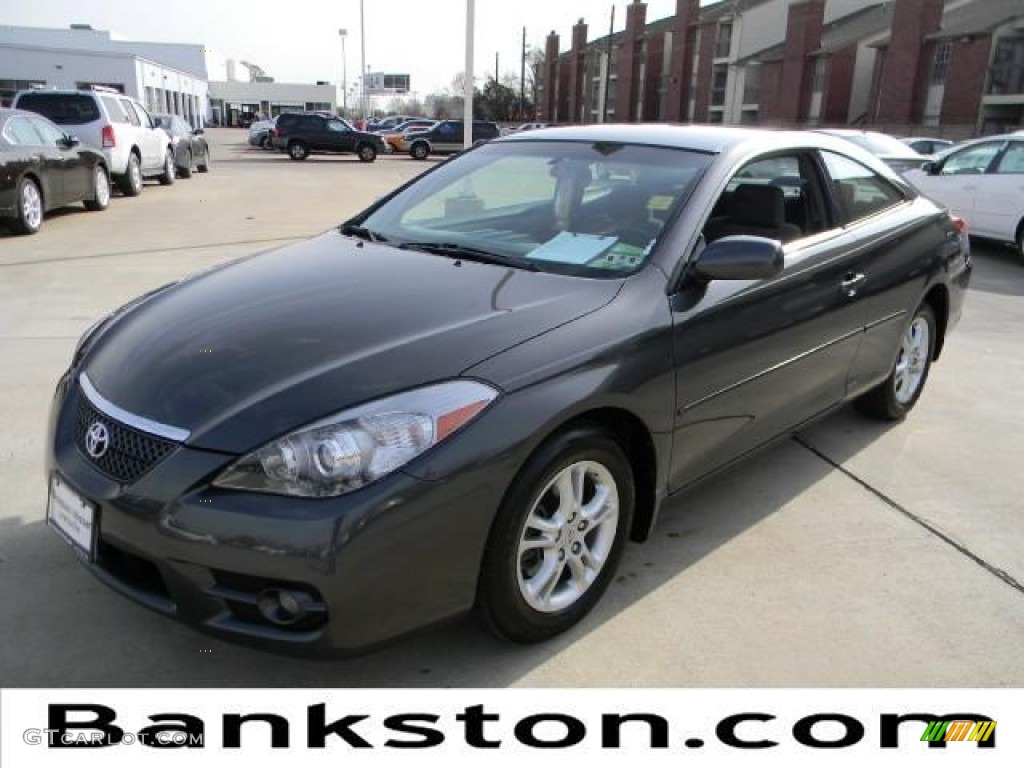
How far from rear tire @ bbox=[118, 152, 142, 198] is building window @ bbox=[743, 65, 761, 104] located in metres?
41.7

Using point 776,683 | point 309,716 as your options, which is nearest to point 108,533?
point 309,716

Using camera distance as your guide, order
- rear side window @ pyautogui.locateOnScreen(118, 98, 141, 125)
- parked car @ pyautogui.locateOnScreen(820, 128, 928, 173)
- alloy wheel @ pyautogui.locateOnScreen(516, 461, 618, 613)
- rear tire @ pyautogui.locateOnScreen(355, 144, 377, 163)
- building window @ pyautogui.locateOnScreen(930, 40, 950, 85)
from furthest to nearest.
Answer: building window @ pyautogui.locateOnScreen(930, 40, 950, 85) → rear tire @ pyautogui.locateOnScreen(355, 144, 377, 163) → rear side window @ pyautogui.locateOnScreen(118, 98, 141, 125) → parked car @ pyautogui.locateOnScreen(820, 128, 928, 173) → alloy wheel @ pyautogui.locateOnScreen(516, 461, 618, 613)

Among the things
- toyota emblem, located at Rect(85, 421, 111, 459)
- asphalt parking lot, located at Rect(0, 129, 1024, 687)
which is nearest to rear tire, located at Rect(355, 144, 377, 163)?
asphalt parking lot, located at Rect(0, 129, 1024, 687)

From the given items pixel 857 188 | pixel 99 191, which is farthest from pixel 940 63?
pixel 857 188

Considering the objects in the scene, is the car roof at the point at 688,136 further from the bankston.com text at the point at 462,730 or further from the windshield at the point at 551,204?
the bankston.com text at the point at 462,730

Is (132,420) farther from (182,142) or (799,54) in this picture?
(799,54)

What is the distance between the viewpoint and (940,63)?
36812 mm

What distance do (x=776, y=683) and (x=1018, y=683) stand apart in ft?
2.48

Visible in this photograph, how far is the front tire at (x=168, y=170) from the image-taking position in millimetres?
17250

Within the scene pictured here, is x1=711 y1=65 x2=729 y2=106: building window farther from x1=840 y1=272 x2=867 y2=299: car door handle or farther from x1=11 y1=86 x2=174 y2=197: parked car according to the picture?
x1=840 y1=272 x2=867 y2=299: car door handle

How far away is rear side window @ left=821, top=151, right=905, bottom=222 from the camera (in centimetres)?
410

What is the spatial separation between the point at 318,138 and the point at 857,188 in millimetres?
28426

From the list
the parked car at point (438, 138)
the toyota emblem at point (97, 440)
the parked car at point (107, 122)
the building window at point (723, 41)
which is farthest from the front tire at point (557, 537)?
the building window at point (723, 41)

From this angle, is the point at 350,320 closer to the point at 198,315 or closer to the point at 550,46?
the point at 198,315
